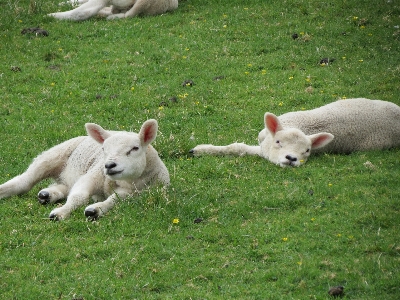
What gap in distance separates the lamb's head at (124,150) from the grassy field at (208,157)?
373 mm

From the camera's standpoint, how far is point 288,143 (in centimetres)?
1252

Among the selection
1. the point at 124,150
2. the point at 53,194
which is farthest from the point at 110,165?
the point at 53,194

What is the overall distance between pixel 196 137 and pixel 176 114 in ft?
3.38

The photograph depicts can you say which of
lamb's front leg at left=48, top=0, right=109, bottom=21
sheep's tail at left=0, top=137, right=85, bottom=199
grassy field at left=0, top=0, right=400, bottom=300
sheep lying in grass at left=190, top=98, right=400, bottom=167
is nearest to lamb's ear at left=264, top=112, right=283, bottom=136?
sheep lying in grass at left=190, top=98, right=400, bottom=167

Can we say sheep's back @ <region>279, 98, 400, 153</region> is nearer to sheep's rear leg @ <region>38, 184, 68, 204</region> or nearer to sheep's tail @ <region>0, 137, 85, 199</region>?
sheep's tail @ <region>0, 137, 85, 199</region>

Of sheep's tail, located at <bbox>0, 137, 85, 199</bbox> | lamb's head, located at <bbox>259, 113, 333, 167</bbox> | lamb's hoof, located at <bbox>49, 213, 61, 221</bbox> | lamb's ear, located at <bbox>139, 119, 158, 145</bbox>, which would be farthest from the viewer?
lamb's head, located at <bbox>259, 113, 333, 167</bbox>

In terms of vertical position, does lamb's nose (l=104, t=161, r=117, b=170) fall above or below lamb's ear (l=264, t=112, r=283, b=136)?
above

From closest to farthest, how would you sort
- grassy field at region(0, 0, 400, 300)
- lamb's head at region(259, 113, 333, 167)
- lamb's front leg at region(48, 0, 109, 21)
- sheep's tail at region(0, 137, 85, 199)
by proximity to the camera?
grassy field at region(0, 0, 400, 300), sheep's tail at region(0, 137, 85, 199), lamb's head at region(259, 113, 333, 167), lamb's front leg at region(48, 0, 109, 21)

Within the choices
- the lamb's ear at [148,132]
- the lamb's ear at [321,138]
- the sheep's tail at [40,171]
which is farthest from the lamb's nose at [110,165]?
the lamb's ear at [321,138]

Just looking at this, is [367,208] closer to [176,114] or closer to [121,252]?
[121,252]

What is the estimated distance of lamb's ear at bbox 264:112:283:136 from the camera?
12.7 meters

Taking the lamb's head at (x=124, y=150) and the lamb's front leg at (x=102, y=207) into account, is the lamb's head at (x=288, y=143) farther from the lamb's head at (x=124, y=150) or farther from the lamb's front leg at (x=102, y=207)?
the lamb's front leg at (x=102, y=207)

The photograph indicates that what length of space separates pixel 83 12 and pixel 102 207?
10108mm

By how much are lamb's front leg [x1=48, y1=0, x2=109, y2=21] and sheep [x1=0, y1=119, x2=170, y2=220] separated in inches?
328
